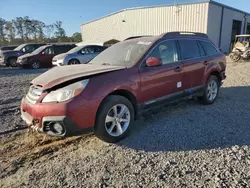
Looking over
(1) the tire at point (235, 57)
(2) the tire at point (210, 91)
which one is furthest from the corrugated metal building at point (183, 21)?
(2) the tire at point (210, 91)

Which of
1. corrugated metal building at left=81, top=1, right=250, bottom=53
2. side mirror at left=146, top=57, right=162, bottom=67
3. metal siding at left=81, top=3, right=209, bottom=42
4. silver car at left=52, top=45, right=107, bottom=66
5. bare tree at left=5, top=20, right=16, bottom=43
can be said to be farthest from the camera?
bare tree at left=5, top=20, right=16, bottom=43

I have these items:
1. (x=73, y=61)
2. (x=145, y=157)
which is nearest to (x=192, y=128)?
(x=145, y=157)

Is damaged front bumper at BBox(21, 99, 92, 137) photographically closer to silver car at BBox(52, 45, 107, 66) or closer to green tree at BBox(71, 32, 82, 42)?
silver car at BBox(52, 45, 107, 66)

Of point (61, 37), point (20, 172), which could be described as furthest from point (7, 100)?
point (61, 37)

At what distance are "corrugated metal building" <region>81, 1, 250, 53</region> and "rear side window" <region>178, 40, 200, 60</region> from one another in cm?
1739

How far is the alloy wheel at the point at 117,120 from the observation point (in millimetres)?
3502

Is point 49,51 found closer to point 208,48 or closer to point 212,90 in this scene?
point 208,48

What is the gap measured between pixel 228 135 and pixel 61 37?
58.6m

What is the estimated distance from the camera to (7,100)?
6.29m

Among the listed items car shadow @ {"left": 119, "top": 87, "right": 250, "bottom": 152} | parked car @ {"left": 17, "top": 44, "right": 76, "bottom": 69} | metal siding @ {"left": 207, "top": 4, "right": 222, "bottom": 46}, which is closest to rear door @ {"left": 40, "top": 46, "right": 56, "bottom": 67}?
parked car @ {"left": 17, "top": 44, "right": 76, "bottom": 69}

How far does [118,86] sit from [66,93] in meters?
0.84

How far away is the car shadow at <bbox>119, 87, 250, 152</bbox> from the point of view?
11.5 feet

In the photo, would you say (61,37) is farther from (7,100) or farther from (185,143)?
(185,143)

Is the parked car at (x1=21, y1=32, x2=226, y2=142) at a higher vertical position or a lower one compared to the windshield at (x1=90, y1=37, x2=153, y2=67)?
lower
